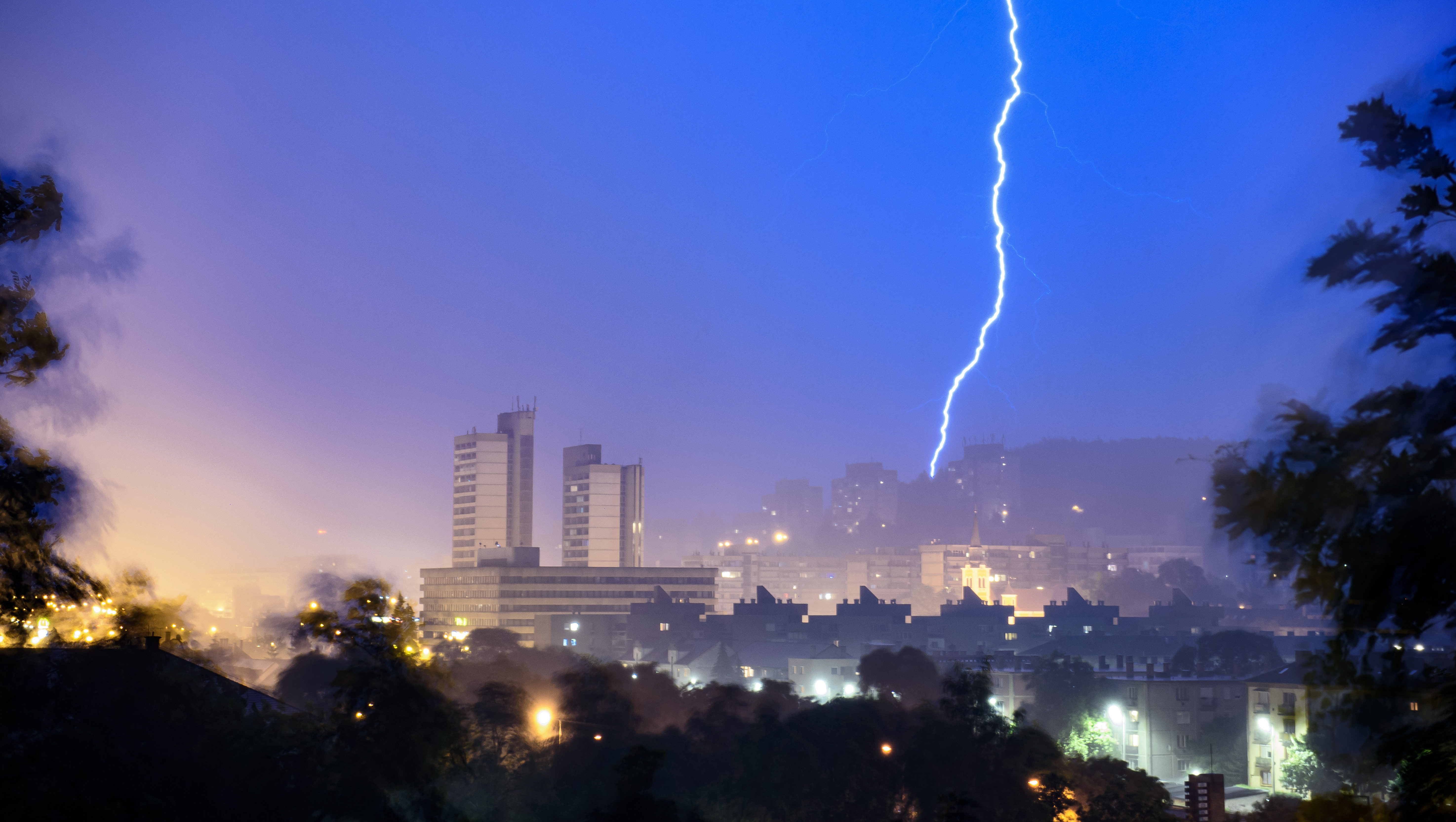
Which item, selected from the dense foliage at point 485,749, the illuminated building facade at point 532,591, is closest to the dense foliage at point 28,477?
the dense foliage at point 485,749

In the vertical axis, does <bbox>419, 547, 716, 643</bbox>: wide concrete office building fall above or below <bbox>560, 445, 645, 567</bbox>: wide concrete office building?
below

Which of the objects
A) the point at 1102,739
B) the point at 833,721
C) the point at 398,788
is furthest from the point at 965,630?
the point at 398,788

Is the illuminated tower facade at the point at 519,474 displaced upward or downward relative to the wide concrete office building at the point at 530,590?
upward

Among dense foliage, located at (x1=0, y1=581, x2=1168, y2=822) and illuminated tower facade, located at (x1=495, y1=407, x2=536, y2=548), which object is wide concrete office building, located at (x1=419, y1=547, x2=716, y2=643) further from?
dense foliage, located at (x1=0, y1=581, x2=1168, y2=822)

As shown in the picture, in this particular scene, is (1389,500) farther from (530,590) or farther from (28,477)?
(530,590)

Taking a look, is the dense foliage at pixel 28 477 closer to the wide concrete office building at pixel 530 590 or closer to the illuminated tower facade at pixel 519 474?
the wide concrete office building at pixel 530 590

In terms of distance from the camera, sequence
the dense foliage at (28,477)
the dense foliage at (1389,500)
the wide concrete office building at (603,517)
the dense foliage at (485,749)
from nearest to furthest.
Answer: the dense foliage at (1389,500)
the dense foliage at (28,477)
the dense foliage at (485,749)
the wide concrete office building at (603,517)

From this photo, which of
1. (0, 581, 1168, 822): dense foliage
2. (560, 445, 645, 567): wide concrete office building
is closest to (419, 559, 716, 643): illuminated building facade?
(560, 445, 645, 567): wide concrete office building

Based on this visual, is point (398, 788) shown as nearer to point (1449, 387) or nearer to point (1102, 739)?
point (1449, 387)
